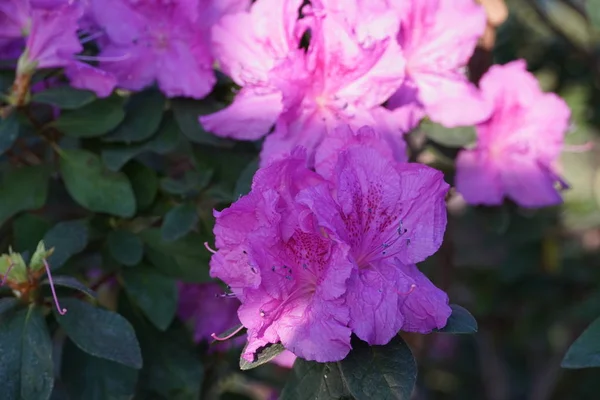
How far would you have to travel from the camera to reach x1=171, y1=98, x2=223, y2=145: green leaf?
152 centimetres

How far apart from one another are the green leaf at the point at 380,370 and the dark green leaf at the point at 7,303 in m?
0.50

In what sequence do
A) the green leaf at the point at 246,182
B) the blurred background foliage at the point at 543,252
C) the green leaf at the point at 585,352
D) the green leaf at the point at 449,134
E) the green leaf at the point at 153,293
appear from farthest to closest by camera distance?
the blurred background foliage at the point at 543,252, the green leaf at the point at 449,134, the green leaf at the point at 153,293, the green leaf at the point at 246,182, the green leaf at the point at 585,352

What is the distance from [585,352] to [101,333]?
69 centimetres

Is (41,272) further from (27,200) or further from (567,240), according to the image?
(567,240)

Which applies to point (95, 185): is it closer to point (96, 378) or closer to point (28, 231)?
point (28, 231)

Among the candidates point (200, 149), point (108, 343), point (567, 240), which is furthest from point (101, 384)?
point (567, 240)

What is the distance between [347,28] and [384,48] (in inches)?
2.6

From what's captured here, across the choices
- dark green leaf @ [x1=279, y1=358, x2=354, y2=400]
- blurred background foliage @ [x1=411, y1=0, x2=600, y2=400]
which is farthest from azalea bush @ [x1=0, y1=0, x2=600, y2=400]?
blurred background foliage @ [x1=411, y1=0, x2=600, y2=400]

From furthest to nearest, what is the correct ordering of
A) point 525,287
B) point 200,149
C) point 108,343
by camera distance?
1. point 525,287
2. point 200,149
3. point 108,343

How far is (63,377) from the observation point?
1.49 metres

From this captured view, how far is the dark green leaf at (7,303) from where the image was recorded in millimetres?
1204

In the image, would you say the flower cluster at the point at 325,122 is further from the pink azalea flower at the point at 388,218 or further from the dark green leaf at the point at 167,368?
the dark green leaf at the point at 167,368

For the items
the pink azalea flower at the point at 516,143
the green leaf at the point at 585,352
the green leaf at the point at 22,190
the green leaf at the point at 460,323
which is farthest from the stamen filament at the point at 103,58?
the green leaf at the point at 585,352

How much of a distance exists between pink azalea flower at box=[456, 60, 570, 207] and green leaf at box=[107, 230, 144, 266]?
1.95ft
